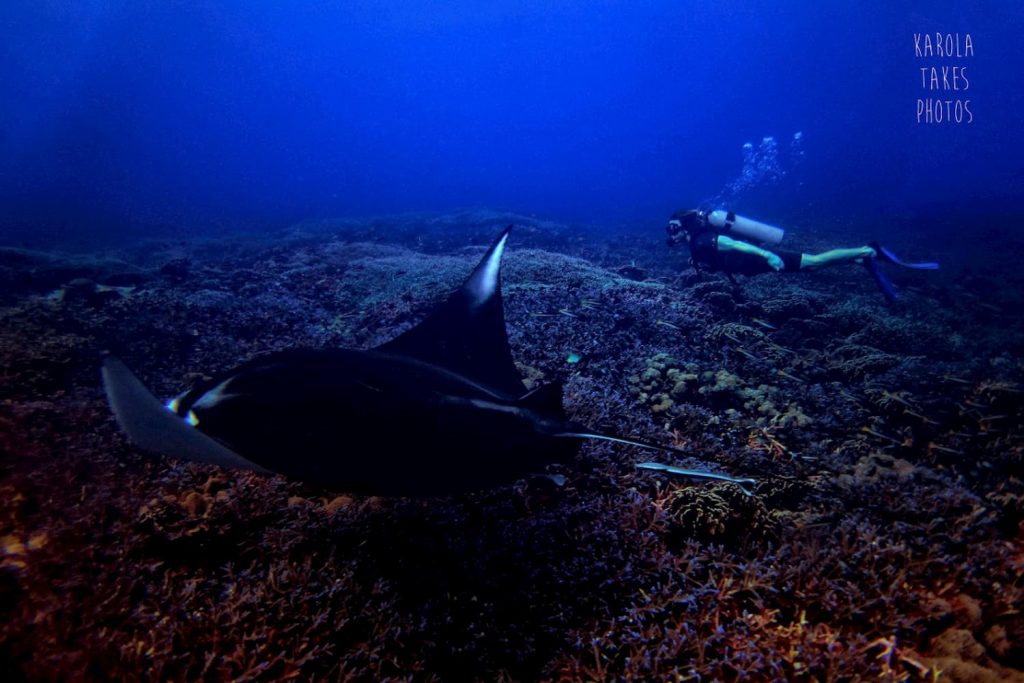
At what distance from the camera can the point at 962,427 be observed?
5.38 meters

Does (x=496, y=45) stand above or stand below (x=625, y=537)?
above

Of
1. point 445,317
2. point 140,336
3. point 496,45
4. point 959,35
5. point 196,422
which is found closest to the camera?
point 196,422

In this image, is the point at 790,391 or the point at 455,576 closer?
the point at 455,576

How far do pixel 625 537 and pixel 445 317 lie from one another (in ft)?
7.14

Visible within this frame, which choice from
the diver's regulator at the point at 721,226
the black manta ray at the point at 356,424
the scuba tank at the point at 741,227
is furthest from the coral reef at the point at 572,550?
the scuba tank at the point at 741,227

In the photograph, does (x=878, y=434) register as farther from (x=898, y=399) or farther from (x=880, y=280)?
(x=880, y=280)

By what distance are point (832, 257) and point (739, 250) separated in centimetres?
285

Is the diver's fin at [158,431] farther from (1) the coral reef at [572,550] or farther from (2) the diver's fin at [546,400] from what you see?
(2) the diver's fin at [546,400]

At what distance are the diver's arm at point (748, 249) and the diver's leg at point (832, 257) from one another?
3.57 feet

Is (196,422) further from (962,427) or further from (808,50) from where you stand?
(808,50)

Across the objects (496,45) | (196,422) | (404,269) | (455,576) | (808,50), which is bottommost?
(455,576)

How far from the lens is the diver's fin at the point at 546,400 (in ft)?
8.64

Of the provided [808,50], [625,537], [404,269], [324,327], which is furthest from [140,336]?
[808,50]

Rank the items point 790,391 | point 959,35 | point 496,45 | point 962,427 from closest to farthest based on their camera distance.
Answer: point 962,427, point 790,391, point 959,35, point 496,45
